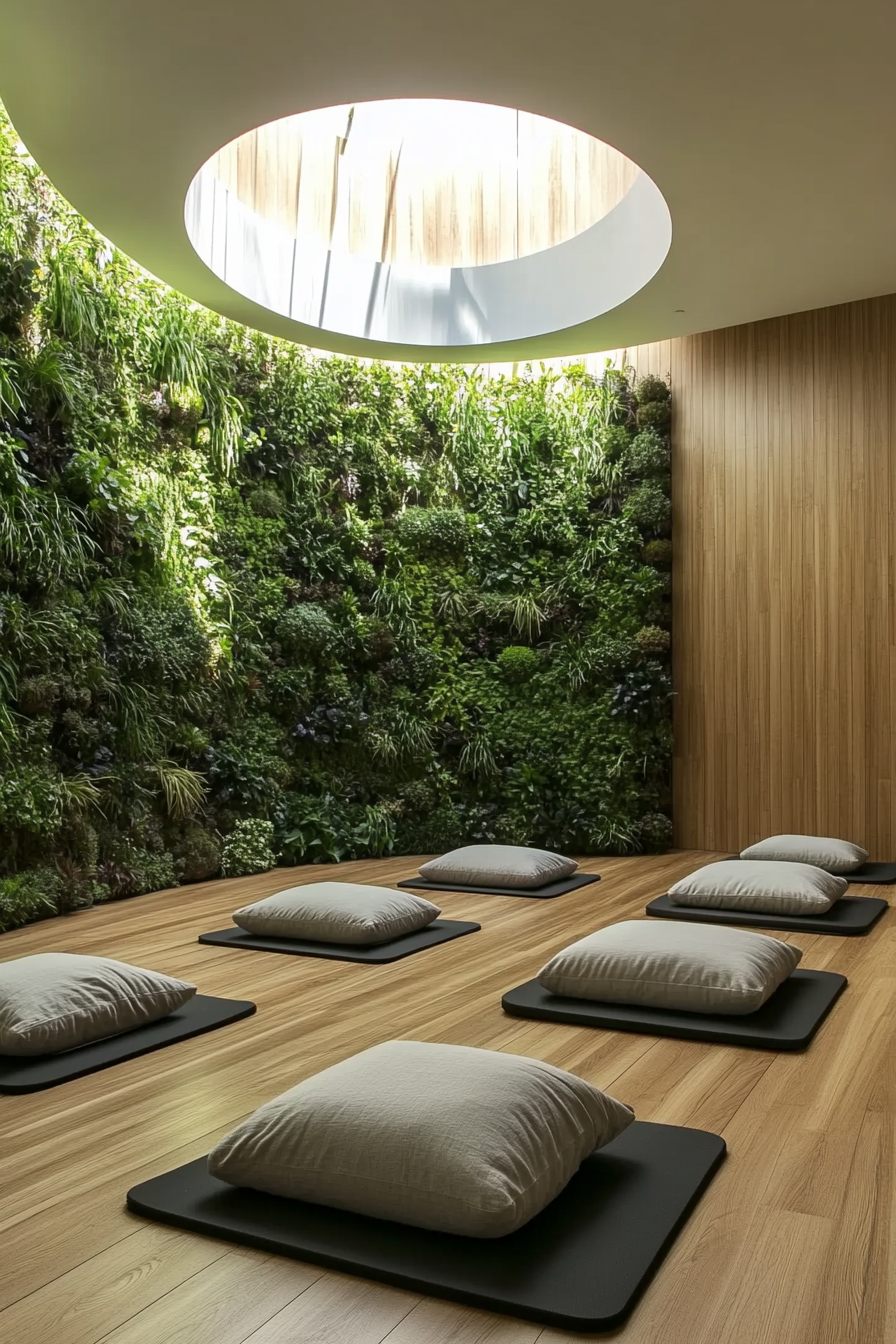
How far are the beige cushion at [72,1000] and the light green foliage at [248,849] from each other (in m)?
3.04

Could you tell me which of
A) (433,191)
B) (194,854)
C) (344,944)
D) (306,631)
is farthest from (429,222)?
(344,944)

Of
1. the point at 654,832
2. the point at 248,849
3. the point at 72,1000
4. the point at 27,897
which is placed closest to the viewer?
the point at 72,1000

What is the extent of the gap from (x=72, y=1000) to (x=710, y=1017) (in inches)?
69.8

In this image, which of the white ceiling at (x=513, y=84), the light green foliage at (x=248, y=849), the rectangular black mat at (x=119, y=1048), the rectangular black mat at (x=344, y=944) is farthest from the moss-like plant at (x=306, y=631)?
the rectangular black mat at (x=119, y=1048)

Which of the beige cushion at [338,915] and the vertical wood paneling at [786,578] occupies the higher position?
the vertical wood paneling at [786,578]

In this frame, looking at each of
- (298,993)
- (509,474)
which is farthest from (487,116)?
(298,993)

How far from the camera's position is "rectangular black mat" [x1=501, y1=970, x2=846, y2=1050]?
2934mm

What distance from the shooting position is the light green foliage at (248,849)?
620cm

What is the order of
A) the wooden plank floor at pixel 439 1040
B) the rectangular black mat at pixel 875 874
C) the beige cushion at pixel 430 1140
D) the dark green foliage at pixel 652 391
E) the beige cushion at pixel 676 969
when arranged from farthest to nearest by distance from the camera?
the dark green foliage at pixel 652 391, the rectangular black mat at pixel 875 874, the beige cushion at pixel 676 969, the beige cushion at pixel 430 1140, the wooden plank floor at pixel 439 1040

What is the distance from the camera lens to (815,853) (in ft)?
18.7

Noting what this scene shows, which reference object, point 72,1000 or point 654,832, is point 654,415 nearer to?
point 654,832

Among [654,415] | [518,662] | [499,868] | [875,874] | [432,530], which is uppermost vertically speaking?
[654,415]

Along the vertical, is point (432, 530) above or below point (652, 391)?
below

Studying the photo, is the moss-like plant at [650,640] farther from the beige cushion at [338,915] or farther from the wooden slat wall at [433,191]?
the beige cushion at [338,915]
